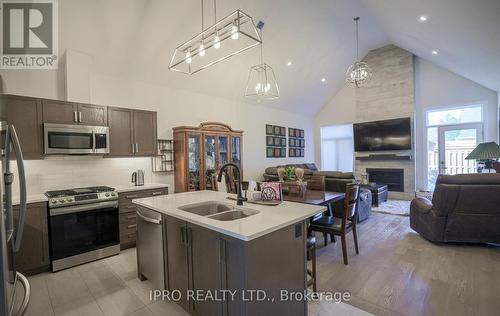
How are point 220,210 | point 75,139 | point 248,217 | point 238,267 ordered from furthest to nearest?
point 75,139 < point 220,210 < point 248,217 < point 238,267

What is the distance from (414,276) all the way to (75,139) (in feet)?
14.9

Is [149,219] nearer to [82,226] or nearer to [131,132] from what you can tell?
[82,226]

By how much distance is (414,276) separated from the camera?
2617mm

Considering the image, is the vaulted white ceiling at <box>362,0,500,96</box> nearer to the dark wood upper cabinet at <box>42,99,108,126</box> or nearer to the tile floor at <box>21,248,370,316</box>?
the tile floor at <box>21,248,370,316</box>

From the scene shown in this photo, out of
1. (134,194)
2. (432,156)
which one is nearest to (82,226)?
(134,194)

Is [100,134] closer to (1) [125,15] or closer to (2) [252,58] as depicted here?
(1) [125,15]

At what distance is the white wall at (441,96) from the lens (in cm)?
594

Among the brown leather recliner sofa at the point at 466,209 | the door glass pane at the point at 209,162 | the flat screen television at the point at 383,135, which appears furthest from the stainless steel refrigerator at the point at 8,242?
the flat screen television at the point at 383,135

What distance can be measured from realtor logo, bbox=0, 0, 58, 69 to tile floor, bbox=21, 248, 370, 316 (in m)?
2.79

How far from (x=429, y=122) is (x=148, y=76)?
24.7 feet

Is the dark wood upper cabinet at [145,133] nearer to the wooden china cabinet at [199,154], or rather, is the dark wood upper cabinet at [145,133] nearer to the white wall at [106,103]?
the white wall at [106,103]

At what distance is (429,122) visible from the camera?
6.88 metres

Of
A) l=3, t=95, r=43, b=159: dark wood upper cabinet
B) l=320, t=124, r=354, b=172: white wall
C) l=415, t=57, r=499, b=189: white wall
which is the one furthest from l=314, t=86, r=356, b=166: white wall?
l=3, t=95, r=43, b=159: dark wood upper cabinet

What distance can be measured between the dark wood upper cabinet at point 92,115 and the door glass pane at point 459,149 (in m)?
8.29
